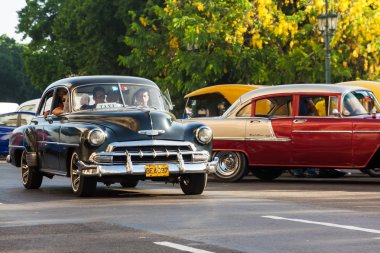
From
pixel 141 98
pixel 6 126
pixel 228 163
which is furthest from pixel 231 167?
pixel 6 126

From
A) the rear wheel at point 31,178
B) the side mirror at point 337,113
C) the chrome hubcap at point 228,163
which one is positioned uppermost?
the side mirror at point 337,113

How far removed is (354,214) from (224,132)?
838 centimetres

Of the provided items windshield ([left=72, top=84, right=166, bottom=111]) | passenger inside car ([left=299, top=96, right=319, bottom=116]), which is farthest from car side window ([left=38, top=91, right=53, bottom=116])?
passenger inside car ([left=299, top=96, right=319, bottom=116])

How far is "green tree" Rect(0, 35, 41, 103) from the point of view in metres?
137

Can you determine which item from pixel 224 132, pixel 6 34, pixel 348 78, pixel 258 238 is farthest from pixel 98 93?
pixel 6 34

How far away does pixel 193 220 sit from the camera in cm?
1262

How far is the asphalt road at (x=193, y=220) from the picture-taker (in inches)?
402

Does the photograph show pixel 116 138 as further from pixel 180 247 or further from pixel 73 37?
pixel 73 37

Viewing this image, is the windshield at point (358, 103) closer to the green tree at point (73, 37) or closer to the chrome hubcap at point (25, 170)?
the chrome hubcap at point (25, 170)

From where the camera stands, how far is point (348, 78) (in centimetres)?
4203

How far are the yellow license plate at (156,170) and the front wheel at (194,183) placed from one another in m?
0.85

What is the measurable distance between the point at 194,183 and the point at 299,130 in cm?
401

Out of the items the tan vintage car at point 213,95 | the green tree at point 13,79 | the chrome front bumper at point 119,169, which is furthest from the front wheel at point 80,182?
the green tree at point 13,79

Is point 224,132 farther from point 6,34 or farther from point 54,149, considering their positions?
point 6,34
